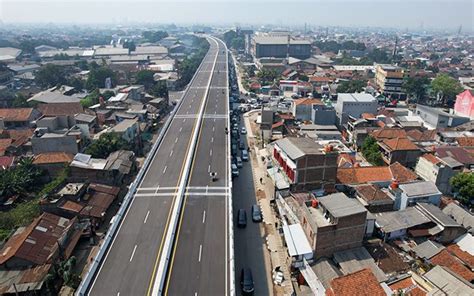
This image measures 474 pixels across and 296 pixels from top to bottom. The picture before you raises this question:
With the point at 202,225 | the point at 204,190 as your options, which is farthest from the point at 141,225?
the point at 204,190

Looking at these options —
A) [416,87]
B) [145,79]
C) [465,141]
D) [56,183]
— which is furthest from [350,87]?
[56,183]

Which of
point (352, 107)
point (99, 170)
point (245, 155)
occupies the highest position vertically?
point (352, 107)

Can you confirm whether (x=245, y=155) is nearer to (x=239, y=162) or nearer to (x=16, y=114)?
(x=239, y=162)

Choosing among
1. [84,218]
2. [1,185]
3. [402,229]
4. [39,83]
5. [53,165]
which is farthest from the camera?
[39,83]

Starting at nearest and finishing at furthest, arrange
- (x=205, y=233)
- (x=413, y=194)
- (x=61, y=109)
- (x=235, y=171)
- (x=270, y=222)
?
(x=205, y=233)
(x=413, y=194)
(x=270, y=222)
(x=235, y=171)
(x=61, y=109)

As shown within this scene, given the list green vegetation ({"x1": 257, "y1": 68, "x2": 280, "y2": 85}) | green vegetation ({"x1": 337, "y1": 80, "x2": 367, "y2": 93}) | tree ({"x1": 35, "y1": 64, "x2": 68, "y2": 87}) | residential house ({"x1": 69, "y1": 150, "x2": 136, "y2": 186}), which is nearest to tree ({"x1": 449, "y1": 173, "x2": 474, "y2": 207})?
residential house ({"x1": 69, "y1": 150, "x2": 136, "y2": 186})

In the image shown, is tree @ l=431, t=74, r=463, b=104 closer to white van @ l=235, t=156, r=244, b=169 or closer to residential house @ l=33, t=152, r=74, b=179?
white van @ l=235, t=156, r=244, b=169

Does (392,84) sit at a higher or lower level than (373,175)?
higher

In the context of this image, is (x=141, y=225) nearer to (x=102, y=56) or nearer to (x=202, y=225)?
(x=202, y=225)
